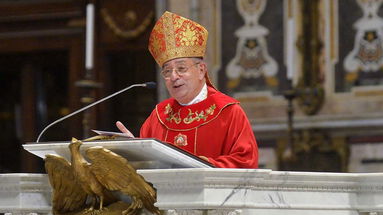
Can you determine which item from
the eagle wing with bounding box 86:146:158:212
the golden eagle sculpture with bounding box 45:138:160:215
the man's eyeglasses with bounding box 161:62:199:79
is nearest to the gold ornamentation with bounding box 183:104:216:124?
the man's eyeglasses with bounding box 161:62:199:79

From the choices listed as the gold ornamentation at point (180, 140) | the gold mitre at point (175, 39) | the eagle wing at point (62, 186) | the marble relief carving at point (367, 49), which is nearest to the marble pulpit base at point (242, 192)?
the eagle wing at point (62, 186)

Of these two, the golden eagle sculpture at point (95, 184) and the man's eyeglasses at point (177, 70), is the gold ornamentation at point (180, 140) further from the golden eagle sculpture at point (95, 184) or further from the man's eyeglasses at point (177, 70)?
the golden eagle sculpture at point (95, 184)

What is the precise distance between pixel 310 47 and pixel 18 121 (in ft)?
12.1

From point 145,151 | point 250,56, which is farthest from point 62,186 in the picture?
point 250,56

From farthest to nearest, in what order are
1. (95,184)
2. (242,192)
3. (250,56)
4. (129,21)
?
1. (129,21)
2. (250,56)
3. (95,184)
4. (242,192)

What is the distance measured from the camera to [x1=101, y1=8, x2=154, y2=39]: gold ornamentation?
37.3ft

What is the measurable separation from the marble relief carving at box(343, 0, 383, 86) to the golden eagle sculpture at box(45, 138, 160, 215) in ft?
18.2

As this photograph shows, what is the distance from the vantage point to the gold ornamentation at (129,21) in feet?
37.3

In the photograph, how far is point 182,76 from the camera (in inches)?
202

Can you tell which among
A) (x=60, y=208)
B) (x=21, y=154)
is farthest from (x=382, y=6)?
(x=60, y=208)

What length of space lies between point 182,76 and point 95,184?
0.77 metres

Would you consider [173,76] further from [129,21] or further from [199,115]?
[129,21]

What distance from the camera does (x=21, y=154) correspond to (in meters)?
12.4

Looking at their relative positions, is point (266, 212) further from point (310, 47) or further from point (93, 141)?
point (310, 47)
